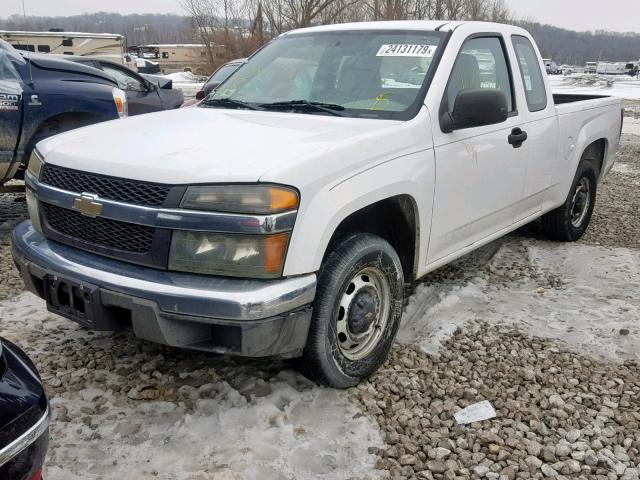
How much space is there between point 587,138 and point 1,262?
5.01m

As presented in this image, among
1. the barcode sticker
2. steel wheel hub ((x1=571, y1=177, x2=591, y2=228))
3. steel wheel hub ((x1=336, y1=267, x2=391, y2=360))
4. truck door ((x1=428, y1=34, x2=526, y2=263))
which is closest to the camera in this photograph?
steel wheel hub ((x1=336, y1=267, x2=391, y2=360))

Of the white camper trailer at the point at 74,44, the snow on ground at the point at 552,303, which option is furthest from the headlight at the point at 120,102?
the white camper trailer at the point at 74,44

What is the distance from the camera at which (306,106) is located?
140 inches

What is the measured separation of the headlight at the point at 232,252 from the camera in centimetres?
241

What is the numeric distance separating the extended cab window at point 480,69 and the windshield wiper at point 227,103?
1194 millimetres

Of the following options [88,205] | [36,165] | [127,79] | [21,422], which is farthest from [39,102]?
[127,79]

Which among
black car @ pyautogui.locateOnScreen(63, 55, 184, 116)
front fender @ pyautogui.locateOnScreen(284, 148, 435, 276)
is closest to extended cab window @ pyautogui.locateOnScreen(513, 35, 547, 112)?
front fender @ pyautogui.locateOnScreen(284, 148, 435, 276)

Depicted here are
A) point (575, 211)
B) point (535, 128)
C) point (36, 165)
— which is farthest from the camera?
point (575, 211)

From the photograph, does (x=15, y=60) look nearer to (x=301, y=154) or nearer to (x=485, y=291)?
(x=301, y=154)

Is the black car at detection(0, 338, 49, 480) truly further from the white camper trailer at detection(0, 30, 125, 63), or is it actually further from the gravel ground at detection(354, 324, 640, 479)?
the white camper trailer at detection(0, 30, 125, 63)

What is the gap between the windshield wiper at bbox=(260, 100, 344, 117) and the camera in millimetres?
3457

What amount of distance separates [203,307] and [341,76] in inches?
75.1

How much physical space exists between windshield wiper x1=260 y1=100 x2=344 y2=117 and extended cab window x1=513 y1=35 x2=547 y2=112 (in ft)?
5.62

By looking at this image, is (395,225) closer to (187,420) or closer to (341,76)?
(341,76)
